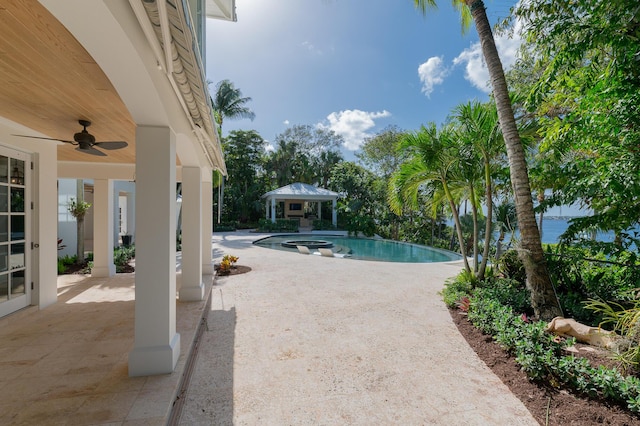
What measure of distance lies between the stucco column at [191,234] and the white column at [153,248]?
2.28 metres

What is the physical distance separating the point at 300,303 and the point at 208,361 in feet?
7.41

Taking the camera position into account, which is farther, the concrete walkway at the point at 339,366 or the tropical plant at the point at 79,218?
the tropical plant at the point at 79,218

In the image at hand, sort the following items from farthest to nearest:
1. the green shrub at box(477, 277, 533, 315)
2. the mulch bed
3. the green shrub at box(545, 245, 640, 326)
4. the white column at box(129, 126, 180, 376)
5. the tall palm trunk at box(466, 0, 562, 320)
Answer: the green shrub at box(477, 277, 533, 315)
the green shrub at box(545, 245, 640, 326)
the tall palm trunk at box(466, 0, 562, 320)
the white column at box(129, 126, 180, 376)
the mulch bed

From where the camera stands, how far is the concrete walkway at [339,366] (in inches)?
95.4

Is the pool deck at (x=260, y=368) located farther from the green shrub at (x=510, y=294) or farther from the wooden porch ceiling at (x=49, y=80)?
the wooden porch ceiling at (x=49, y=80)

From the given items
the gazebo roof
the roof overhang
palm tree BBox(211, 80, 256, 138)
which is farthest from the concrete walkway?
palm tree BBox(211, 80, 256, 138)

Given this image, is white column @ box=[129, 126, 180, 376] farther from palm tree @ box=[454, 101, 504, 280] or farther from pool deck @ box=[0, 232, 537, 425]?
palm tree @ box=[454, 101, 504, 280]

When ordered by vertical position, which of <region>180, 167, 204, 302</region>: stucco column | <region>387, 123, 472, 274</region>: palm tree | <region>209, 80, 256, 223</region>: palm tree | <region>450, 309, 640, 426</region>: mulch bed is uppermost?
<region>209, 80, 256, 223</region>: palm tree

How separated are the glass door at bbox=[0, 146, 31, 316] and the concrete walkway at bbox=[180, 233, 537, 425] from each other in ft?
9.99

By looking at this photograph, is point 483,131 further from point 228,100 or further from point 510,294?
point 228,100

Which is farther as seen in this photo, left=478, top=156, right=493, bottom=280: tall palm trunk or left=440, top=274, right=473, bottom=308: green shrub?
left=478, top=156, right=493, bottom=280: tall palm trunk

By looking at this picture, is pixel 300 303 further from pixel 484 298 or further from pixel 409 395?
pixel 484 298

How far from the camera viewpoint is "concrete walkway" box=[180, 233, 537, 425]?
7.95 feet

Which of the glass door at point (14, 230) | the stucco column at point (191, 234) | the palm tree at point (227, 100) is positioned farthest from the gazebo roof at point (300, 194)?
the glass door at point (14, 230)
